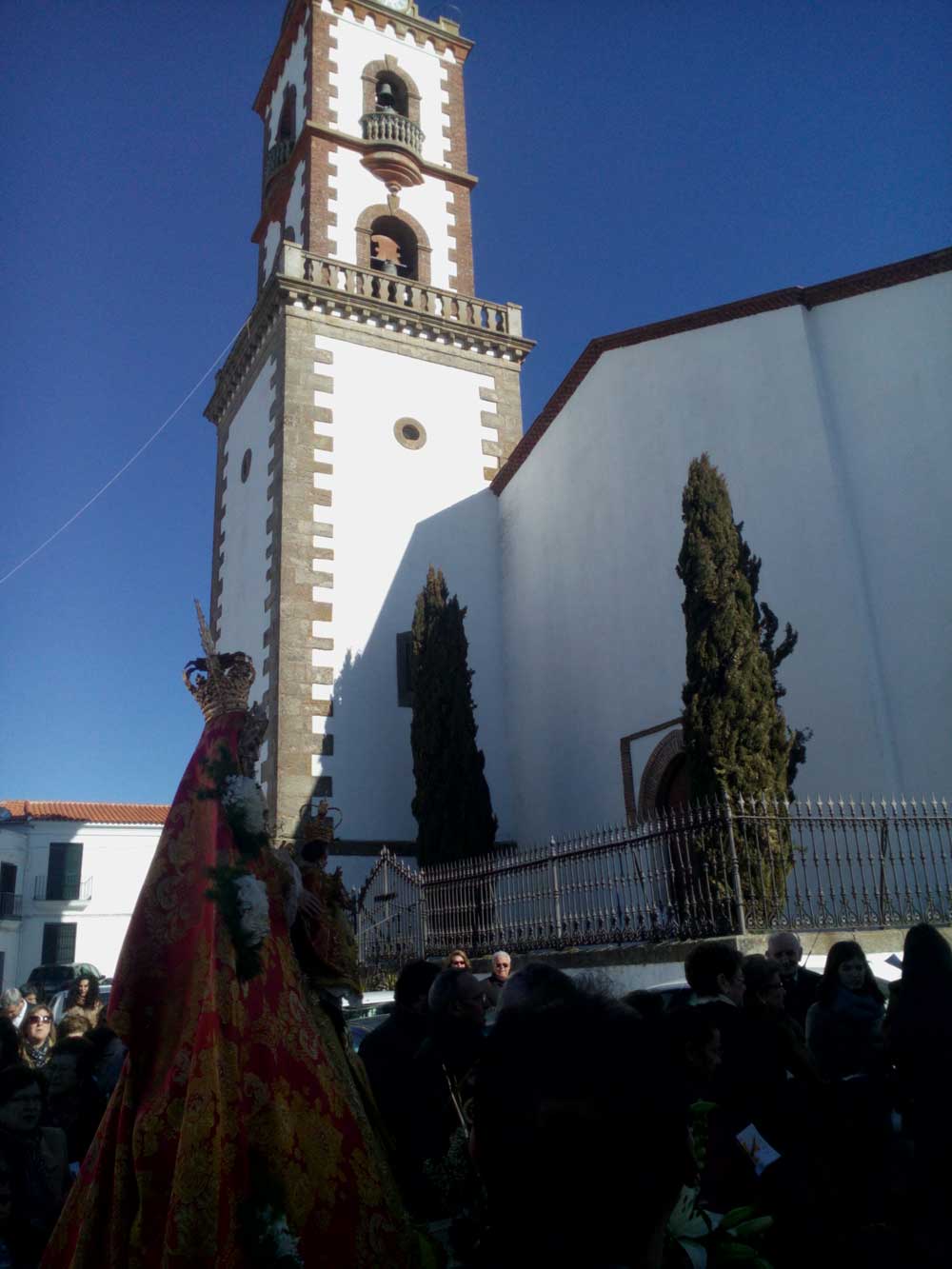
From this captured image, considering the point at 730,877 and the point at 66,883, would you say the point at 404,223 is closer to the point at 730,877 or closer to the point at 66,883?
the point at 730,877

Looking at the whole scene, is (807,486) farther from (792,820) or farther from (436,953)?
(436,953)

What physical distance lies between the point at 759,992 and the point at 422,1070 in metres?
1.34

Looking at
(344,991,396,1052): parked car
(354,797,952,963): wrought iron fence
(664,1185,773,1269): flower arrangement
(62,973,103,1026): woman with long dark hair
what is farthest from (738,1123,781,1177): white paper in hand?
(62,973,103,1026): woman with long dark hair

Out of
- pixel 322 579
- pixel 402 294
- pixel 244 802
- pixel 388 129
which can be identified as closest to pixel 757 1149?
pixel 244 802

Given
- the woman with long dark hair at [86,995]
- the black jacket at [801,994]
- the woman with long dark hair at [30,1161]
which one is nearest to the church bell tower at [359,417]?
the woman with long dark hair at [86,995]

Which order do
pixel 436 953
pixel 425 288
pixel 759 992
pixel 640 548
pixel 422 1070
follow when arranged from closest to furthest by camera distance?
pixel 422 1070 < pixel 759 992 < pixel 436 953 < pixel 640 548 < pixel 425 288

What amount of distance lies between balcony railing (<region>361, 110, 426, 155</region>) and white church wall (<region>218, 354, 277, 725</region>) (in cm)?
494

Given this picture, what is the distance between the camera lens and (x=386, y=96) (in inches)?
784

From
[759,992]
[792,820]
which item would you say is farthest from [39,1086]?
[792,820]

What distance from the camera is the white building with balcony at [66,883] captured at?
94.6 feet

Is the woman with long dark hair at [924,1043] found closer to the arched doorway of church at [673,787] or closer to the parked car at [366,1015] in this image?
the parked car at [366,1015]

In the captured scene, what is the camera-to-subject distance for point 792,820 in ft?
27.9

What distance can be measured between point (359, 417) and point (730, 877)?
10.3 meters

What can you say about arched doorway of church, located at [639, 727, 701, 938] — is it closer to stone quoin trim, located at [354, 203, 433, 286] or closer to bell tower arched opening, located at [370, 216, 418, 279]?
stone quoin trim, located at [354, 203, 433, 286]
